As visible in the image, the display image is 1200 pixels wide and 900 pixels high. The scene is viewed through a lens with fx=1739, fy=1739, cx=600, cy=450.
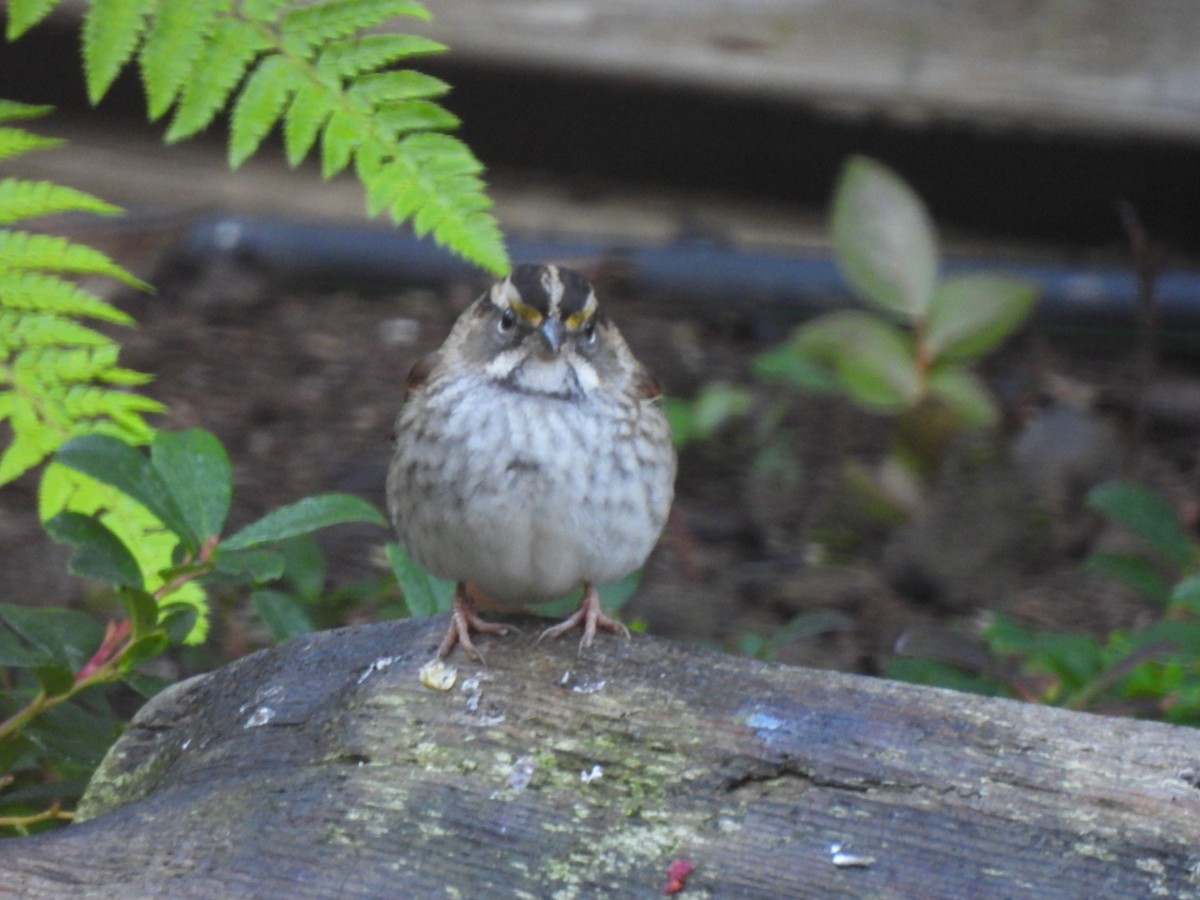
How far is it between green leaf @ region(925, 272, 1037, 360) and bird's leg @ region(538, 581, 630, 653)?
1.38 metres

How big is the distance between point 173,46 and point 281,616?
3.11 ft

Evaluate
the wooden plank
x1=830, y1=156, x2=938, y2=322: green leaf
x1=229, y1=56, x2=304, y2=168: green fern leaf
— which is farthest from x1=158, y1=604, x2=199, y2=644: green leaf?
the wooden plank

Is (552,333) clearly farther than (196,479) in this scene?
Yes

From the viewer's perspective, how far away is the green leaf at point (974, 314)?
371 cm

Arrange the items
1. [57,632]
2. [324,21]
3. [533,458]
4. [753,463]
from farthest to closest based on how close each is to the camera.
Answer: [753,463]
[533,458]
[57,632]
[324,21]

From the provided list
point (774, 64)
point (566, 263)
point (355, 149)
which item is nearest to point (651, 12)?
point (774, 64)

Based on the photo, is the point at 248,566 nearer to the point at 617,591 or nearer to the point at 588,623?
the point at 588,623

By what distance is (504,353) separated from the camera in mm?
2865

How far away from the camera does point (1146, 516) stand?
3158 mm

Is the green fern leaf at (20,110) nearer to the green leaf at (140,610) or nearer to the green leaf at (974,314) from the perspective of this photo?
the green leaf at (140,610)

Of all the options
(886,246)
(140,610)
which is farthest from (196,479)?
(886,246)

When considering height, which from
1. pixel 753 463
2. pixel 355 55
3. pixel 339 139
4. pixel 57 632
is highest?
pixel 355 55

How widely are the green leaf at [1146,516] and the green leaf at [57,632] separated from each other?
175 cm

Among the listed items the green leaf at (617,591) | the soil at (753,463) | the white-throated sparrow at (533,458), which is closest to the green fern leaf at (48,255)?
the white-throated sparrow at (533,458)
